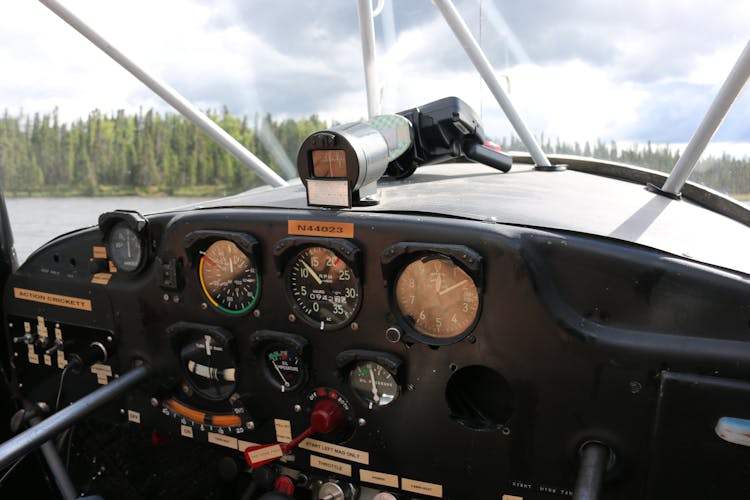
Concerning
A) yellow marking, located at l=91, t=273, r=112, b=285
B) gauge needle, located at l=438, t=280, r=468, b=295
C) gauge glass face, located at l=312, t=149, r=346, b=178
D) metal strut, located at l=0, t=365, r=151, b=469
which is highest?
gauge glass face, located at l=312, t=149, r=346, b=178

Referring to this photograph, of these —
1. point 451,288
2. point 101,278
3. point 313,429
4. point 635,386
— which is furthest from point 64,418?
point 635,386

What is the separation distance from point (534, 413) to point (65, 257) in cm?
174

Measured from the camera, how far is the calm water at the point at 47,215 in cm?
231

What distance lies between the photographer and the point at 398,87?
8.94ft

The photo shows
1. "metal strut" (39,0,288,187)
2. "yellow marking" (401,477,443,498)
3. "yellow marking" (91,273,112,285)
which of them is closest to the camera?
"yellow marking" (401,477,443,498)

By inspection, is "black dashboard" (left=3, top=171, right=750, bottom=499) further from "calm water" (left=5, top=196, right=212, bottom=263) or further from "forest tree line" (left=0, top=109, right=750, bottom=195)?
"forest tree line" (left=0, top=109, right=750, bottom=195)

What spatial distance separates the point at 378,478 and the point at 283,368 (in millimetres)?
419

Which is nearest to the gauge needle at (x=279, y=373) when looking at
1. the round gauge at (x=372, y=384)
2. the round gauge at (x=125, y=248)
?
the round gauge at (x=372, y=384)

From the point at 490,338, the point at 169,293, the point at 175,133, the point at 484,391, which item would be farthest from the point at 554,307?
the point at 175,133

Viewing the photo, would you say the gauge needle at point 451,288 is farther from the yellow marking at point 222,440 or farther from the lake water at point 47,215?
the lake water at point 47,215

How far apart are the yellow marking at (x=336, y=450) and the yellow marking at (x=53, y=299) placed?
0.96m

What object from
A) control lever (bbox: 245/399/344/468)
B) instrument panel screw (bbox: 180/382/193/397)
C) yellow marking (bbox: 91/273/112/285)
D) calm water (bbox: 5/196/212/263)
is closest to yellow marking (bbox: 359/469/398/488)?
control lever (bbox: 245/399/344/468)

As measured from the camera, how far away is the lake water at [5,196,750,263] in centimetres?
231

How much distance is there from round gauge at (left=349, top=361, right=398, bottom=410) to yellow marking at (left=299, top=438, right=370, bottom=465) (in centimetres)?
15
